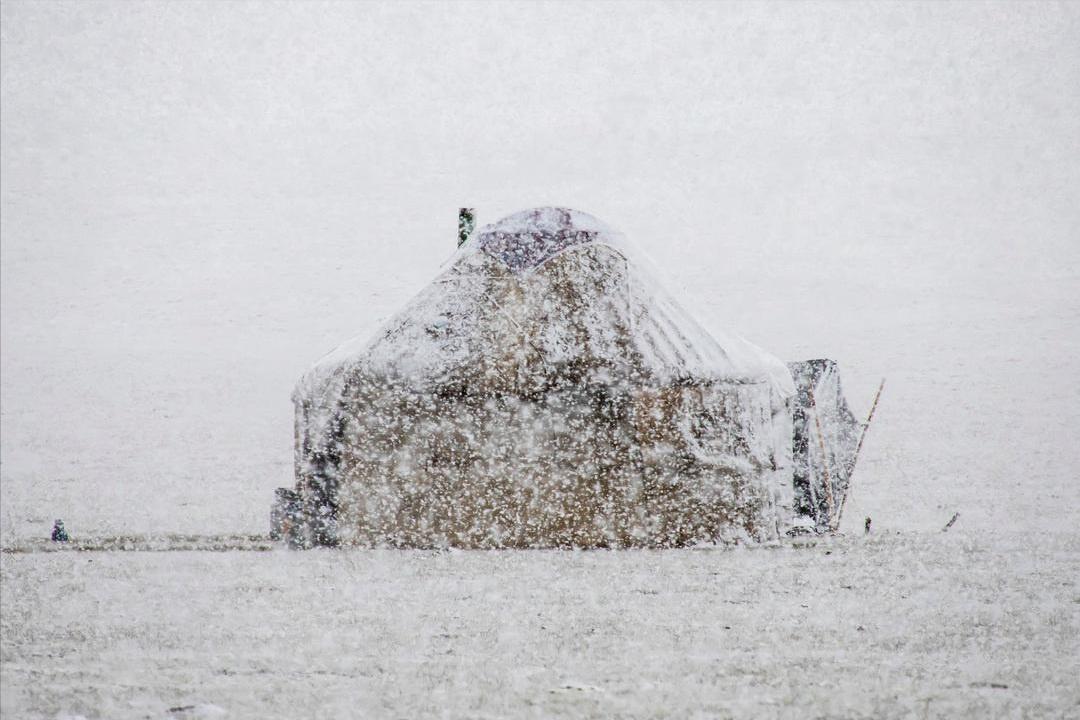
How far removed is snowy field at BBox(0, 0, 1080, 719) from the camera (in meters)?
2.32

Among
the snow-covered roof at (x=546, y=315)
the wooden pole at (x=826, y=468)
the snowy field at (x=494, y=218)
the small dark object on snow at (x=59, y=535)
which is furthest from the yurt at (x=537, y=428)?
the small dark object on snow at (x=59, y=535)

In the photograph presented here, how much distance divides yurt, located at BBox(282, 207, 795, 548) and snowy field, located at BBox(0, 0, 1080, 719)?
224mm

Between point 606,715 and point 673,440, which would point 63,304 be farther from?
point 606,715

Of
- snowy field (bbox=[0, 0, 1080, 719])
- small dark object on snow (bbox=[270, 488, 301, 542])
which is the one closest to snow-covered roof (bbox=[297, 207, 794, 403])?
snowy field (bbox=[0, 0, 1080, 719])

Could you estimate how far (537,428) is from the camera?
3.85 m

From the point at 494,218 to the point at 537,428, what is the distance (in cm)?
103

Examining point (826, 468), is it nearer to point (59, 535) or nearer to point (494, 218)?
point (494, 218)

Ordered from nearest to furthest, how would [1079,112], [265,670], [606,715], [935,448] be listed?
[606,715]
[265,670]
[1079,112]
[935,448]

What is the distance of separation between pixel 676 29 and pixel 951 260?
10.1 ft

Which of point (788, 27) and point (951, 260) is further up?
point (788, 27)

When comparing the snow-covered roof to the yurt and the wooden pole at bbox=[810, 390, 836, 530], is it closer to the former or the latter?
the yurt

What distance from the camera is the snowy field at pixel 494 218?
2.32m

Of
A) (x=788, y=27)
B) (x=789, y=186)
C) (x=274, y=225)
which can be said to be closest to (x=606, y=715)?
(x=788, y=27)

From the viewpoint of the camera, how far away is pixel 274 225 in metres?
7.82
